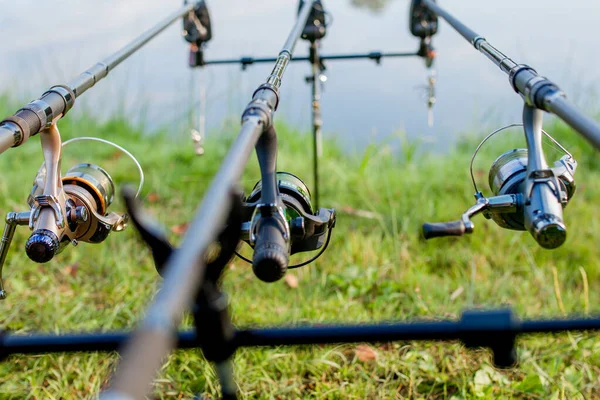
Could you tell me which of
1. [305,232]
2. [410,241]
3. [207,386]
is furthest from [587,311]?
[305,232]

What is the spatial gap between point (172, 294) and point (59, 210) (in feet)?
2.63

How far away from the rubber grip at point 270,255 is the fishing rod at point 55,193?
1.72 ft

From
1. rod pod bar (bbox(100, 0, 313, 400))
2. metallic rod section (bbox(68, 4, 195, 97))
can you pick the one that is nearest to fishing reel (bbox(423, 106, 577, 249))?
rod pod bar (bbox(100, 0, 313, 400))

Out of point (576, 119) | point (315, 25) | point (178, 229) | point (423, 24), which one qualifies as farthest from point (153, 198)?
point (576, 119)

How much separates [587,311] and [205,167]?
2.40 m

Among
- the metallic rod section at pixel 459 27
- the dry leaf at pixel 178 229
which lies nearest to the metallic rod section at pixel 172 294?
the metallic rod section at pixel 459 27

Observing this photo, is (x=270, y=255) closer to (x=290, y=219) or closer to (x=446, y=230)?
(x=290, y=219)

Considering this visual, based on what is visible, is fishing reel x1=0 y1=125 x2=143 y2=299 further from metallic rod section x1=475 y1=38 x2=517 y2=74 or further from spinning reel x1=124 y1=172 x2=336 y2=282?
metallic rod section x1=475 y1=38 x2=517 y2=74

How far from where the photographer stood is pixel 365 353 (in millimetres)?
2221

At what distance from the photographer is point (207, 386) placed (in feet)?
6.82

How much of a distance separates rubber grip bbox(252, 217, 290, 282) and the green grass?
1.10 metres

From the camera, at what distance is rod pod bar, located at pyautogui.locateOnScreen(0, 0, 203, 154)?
1.25m

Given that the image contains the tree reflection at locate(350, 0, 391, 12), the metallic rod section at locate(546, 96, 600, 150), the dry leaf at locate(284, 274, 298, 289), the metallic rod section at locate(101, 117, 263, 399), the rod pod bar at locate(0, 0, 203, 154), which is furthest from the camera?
the tree reflection at locate(350, 0, 391, 12)

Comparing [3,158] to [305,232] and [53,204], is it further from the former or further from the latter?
[305,232]
